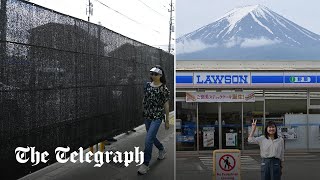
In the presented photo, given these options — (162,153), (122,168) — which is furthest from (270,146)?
(122,168)

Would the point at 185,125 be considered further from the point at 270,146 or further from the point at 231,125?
the point at 270,146

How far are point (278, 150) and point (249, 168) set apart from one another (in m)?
0.21

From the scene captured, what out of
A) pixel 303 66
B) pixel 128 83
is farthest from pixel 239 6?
pixel 128 83

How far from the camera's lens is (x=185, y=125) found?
2547 mm

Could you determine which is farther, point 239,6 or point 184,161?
point 184,161

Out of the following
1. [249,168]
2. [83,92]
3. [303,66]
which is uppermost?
[303,66]

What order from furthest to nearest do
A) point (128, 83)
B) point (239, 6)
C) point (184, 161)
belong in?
point (184, 161)
point (128, 83)
point (239, 6)

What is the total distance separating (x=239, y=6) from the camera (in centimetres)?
217

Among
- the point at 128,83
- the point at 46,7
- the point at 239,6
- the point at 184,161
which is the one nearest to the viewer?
the point at 46,7

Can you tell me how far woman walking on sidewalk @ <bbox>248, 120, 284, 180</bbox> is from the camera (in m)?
2.32

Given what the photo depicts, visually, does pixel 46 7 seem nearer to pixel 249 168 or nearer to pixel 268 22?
pixel 268 22

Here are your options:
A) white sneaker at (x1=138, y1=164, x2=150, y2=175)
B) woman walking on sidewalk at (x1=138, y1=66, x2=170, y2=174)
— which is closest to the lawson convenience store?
woman walking on sidewalk at (x1=138, y1=66, x2=170, y2=174)

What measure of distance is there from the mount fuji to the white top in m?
0.50

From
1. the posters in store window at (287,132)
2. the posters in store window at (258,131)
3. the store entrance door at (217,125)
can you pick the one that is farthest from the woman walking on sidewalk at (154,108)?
the posters in store window at (287,132)
